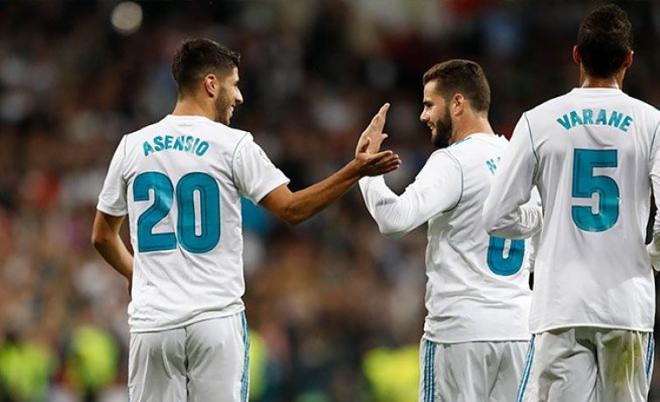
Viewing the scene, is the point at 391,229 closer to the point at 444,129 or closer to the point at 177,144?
the point at 444,129

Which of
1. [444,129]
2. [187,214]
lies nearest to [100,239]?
[187,214]

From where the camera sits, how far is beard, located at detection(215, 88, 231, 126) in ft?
21.0

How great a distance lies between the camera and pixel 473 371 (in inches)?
253

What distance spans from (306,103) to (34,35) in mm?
3162

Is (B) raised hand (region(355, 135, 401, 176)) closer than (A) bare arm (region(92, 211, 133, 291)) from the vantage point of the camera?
Yes

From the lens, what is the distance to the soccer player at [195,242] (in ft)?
20.0

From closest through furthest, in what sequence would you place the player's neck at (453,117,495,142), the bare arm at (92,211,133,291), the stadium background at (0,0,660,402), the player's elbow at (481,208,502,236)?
the player's elbow at (481,208,502,236) < the bare arm at (92,211,133,291) < the player's neck at (453,117,495,142) < the stadium background at (0,0,660,402)

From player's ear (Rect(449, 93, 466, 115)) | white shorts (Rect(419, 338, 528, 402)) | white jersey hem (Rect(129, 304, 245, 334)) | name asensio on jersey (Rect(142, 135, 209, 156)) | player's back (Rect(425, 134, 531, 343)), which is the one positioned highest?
player's ear (Rect(449, 93, 466, 115))

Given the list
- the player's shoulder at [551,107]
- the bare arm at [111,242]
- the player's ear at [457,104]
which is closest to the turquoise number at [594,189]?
the player's shoulder at [551,107]

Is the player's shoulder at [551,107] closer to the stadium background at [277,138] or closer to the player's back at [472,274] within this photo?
the player's back at [472,274]

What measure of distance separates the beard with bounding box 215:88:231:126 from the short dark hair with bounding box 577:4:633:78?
164 cm

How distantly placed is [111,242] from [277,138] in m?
8.83

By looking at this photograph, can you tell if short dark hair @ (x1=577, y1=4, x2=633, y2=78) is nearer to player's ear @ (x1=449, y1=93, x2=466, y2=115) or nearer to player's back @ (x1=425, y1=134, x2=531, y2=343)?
player's back @ (x1=425, y1=134, x2=531, y2=343)

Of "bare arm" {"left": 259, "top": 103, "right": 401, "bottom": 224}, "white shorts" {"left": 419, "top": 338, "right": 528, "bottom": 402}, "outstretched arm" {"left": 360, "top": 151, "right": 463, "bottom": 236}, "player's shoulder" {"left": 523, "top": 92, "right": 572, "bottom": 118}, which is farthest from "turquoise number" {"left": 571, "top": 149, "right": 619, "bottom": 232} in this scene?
"white shorts" {"left": 419, "top": 338, "right": 528, "bottom": 402}
